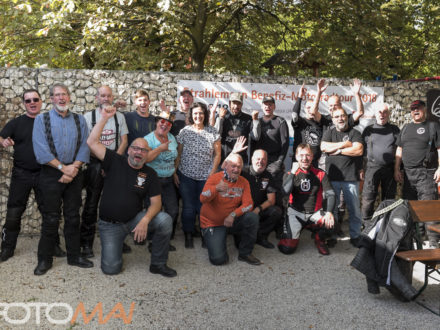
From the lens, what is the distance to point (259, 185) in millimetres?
5672

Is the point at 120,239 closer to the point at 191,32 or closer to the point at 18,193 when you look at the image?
the point at 18,193

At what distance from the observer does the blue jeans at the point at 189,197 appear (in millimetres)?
5637

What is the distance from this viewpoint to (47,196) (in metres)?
4.55

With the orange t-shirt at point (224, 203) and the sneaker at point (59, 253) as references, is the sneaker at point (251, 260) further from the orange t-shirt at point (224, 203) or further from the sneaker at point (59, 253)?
the sneaker at point (59, 253)

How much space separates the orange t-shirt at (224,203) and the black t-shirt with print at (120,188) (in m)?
0.84

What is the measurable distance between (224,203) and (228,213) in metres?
0.14

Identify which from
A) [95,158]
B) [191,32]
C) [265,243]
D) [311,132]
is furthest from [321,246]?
[191,32]

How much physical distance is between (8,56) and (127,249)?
317 inches

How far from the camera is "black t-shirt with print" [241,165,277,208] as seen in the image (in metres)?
5.63

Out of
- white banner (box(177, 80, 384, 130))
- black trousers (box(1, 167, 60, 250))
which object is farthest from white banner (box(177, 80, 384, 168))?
black trousers (box(1, 167, 60, 250))

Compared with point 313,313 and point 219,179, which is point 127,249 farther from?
point 313,313

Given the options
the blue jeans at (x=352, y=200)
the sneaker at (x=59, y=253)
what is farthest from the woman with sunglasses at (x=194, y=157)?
A: the blue jeans at (x=352, y=200)

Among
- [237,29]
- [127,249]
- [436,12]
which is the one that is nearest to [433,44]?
[436,12]

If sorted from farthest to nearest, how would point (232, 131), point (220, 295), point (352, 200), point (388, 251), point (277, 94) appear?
point (277, 94)
point (232, 131)
point (352, 200)
point (220, 295)
point (388, 251)
